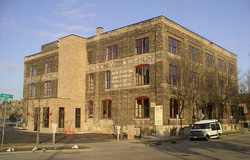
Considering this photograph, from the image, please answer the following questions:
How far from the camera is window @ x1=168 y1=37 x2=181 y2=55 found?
32.6 meters

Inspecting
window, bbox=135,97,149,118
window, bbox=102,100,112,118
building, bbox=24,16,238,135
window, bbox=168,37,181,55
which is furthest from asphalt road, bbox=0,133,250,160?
window, bbox=102,100,112,118

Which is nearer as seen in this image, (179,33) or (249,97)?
(179,33)

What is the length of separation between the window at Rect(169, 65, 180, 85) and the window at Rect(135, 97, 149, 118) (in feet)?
12.7

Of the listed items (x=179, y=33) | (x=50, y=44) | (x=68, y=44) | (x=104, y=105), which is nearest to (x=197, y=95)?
(x=179, y=33)

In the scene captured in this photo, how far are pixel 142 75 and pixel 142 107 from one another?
394cm

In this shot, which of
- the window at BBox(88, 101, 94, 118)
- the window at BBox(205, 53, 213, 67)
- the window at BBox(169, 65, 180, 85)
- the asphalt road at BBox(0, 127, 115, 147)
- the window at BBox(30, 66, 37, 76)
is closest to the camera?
the asphalt road at BBox(0, 127, 115, 147)

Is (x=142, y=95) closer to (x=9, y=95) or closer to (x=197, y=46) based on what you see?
(x=197, y=46)

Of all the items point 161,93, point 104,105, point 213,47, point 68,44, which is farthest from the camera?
point 213,47

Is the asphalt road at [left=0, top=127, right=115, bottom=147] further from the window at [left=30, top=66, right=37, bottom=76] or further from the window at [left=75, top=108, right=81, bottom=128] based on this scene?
the window at [left=30, top=66, right=37, bottom=76]

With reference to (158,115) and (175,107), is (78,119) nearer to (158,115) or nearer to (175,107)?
(158,115)

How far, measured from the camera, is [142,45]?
108 ft

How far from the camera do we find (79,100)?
39156 millimetres

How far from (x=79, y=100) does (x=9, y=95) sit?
69.2ft

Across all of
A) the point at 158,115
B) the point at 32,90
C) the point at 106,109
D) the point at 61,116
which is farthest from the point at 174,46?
the point at 32,90
